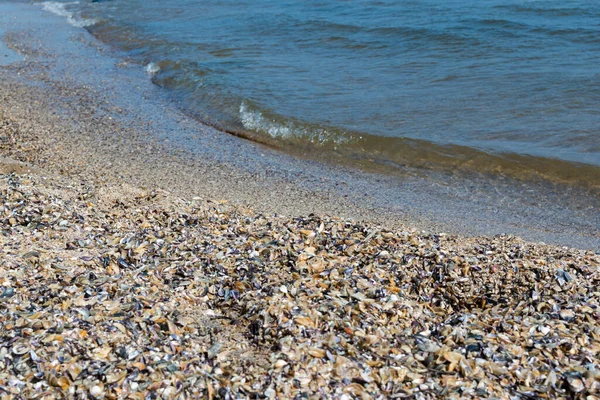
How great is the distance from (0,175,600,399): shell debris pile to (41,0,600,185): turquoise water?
3.61m

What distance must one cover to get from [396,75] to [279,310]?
886 centimetres

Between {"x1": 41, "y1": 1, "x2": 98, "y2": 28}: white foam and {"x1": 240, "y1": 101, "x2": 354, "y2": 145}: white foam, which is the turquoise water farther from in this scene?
{"x1": 41, "y1": 1, "x2": 98, "y2": 28}: white foam

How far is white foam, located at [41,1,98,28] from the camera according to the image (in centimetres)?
1847

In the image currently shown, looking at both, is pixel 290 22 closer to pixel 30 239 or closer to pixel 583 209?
pixel 583 209

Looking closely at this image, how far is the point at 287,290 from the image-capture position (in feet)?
14.1

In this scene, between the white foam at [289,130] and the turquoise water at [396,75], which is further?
the white foam at [289,130]

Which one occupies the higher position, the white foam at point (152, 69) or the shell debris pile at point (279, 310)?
the white foam at point (152, 69)

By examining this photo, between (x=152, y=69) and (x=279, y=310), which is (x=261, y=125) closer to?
(x=152, y=69)

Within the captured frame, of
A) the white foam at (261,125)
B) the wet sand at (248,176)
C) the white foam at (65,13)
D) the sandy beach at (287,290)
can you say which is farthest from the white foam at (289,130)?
the white foam at (65,13)

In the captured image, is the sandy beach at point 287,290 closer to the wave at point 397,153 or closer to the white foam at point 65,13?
the wave at point 397,153

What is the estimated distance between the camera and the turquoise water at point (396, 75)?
29.1 ft

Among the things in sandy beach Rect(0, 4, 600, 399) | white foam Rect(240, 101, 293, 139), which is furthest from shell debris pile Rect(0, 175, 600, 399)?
white foam Rect(240, 101, 293, 139)

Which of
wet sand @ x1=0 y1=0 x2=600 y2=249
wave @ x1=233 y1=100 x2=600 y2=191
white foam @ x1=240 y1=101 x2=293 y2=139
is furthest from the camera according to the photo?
white foam @ x1=240 y1=101 x2=293 y2=139

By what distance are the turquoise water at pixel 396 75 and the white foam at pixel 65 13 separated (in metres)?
0.17
